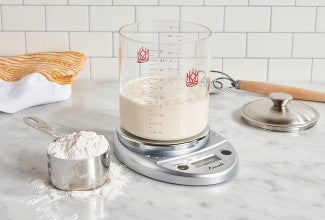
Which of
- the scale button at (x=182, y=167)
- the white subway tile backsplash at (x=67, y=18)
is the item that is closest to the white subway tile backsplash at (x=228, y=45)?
the white subway tile backsplash at (x=67, y=18)

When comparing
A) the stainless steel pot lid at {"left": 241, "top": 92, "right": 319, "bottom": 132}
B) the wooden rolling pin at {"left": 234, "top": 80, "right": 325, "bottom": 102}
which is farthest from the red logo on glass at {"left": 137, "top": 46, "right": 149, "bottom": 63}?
the wooden rolling pin at {"left": 234, "top": 80, "right": 325, "bottom": 102}

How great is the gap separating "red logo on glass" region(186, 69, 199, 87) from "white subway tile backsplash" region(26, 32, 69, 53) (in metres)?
0.55

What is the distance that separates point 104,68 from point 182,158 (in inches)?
22.4

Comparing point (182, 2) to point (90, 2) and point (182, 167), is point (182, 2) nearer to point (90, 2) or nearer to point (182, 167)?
point (90, 2)

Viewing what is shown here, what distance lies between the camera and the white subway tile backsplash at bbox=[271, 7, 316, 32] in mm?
1480

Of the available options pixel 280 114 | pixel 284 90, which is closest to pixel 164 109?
pixel 280 114

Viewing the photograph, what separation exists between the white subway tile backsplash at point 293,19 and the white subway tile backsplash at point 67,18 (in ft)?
1.58

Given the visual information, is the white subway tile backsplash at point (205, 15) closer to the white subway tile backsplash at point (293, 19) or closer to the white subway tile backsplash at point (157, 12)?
the white subway tile backsplash at point (157, 12)

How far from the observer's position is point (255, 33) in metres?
1.51

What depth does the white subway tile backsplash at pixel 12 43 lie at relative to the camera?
1.53 m

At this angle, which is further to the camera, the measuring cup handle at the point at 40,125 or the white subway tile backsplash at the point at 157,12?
the white subway tile backsplash at the point at 157,12

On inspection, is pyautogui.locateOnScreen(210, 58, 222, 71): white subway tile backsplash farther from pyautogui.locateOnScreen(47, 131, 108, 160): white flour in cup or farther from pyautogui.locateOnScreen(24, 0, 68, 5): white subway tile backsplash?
pyautogui.locateOnScreen(47, 131, 108, 160): white flour in cup

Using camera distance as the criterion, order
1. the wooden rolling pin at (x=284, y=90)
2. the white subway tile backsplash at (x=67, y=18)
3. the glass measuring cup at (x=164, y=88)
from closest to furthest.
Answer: the glass measuring cup at (x=164, y=88) → the wooden rolling pin at (x=284, y=90) → the white subway tile backsplash at (x=67, y=18)

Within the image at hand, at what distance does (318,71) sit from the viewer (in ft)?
5.07
